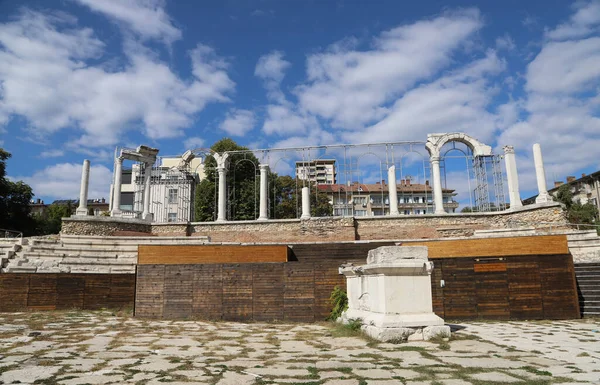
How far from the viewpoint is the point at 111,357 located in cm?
654

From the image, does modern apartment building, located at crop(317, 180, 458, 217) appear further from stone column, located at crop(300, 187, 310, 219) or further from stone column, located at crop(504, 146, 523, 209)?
stone column, located at crop(504, 146, 523, 209)

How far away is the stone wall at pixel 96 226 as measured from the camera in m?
23.9

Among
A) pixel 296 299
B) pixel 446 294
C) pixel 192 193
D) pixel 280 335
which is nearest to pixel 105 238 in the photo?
pixel 192 193

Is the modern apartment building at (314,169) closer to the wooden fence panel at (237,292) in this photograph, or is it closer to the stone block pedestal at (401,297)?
the wooden fence panel at (237,292)

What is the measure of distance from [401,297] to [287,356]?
259 cm

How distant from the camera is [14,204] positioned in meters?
37.5

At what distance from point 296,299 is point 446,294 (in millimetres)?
4344

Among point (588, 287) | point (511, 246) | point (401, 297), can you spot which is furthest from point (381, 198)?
point (401, 297)

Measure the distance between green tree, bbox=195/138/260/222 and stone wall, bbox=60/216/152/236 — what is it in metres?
13.2

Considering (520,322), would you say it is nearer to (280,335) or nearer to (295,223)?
(280,335)

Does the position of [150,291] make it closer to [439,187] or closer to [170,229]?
[170,229]

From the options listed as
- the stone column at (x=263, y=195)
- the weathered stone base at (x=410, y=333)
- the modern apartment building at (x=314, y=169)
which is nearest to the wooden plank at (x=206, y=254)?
the weathered stone base at (x=410, y=333)

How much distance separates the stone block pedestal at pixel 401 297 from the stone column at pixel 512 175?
1994 cm

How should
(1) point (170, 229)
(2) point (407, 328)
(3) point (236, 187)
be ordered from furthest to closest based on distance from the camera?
(3) point (236, 187) < (1) point (170, 229) < (2) point (407, 328)
